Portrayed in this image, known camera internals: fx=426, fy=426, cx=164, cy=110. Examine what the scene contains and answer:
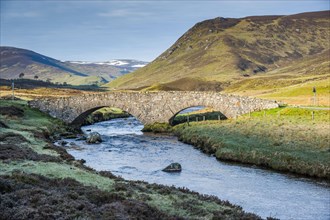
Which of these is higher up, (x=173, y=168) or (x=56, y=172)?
(x=56, y=172)

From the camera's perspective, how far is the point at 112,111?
11344cm

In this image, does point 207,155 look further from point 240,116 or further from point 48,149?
point 240,116

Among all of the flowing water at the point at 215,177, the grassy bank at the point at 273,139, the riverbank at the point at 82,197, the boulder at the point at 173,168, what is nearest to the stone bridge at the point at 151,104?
the grassy bank at the point at 273,139

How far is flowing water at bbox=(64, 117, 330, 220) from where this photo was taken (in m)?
28.9

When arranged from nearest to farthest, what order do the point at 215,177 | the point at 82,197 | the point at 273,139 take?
the point at 82,197 < the point at 215,177 < the point at 273,139

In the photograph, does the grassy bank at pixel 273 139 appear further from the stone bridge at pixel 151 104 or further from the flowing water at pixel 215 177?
the stone bridge at pixel 151 104

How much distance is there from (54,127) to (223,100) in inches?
1146

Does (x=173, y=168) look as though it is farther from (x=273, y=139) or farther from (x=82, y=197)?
(x=82, y=197)

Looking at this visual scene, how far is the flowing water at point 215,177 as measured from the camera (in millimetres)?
28859

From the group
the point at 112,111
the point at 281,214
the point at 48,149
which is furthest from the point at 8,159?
the point at 112,111

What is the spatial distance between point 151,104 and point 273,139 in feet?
107

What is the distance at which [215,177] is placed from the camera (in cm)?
3791

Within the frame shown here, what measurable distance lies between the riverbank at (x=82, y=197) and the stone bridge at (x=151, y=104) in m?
43.4

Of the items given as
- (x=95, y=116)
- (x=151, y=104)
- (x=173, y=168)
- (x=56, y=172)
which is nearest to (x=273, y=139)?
(x=173, y=168)
